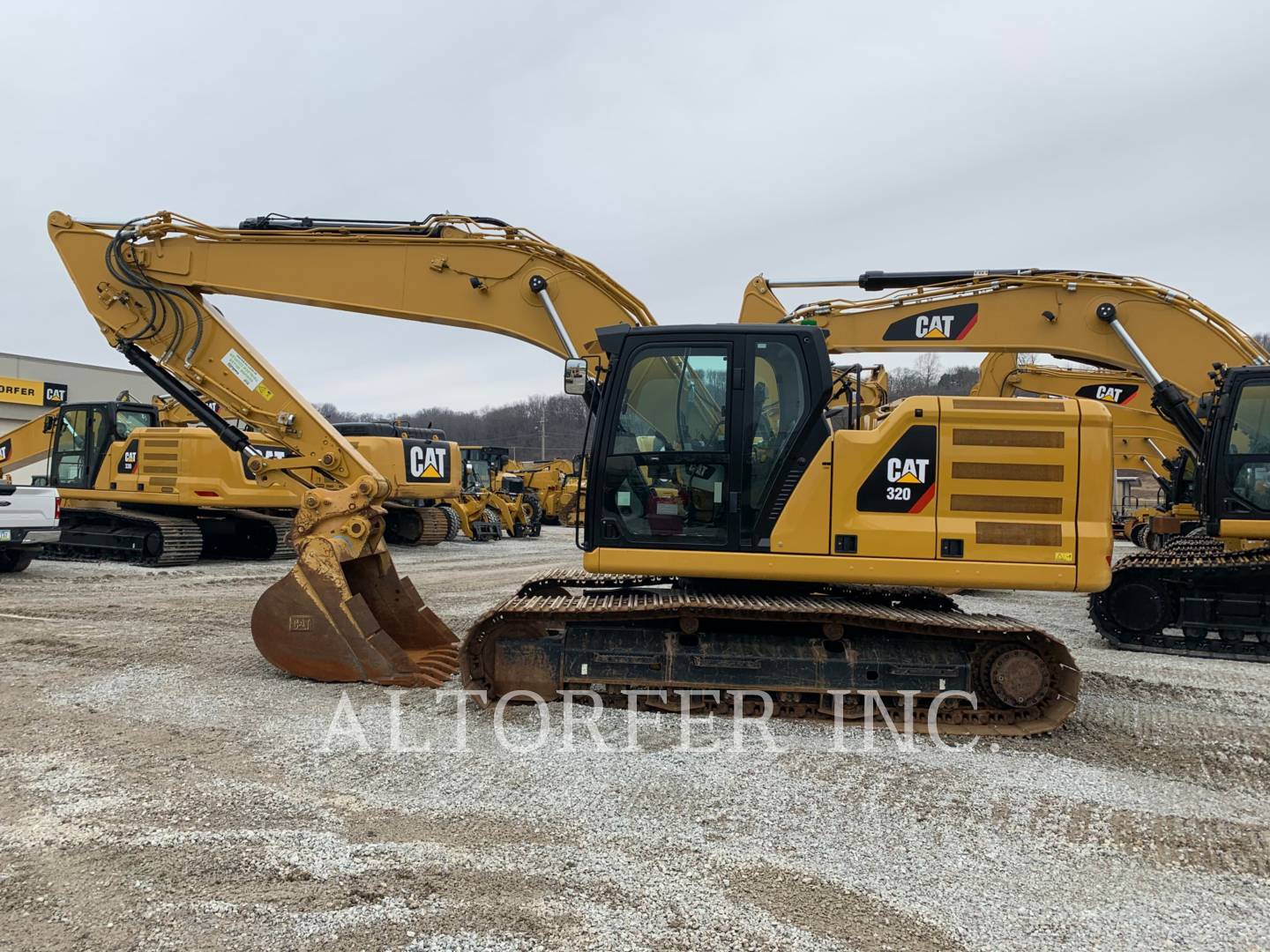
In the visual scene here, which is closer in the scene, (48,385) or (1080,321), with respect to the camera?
(1080,321)

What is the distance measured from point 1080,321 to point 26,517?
535 inches

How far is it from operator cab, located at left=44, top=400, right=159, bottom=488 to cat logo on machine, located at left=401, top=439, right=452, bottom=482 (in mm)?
4793

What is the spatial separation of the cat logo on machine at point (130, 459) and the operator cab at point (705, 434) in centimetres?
1194

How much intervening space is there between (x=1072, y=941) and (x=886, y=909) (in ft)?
2.05

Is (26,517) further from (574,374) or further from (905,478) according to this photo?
(905,478)

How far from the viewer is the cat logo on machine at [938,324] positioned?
923 centimetres

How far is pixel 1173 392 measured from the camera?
8.73m

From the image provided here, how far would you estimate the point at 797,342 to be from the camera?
17.8ft

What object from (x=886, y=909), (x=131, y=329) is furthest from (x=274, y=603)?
(x=886, y=909)

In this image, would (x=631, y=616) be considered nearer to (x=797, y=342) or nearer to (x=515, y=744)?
(x=515, y=744)

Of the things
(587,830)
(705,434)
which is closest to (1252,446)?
(705,434)

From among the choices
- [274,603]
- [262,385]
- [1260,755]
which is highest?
[262,385]

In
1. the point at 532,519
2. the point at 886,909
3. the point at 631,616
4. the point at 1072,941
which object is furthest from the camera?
the point at 532,519

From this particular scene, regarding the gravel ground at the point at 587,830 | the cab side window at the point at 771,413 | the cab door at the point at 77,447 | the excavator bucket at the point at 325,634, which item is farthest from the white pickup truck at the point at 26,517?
the cab side window at the point at 771,413
